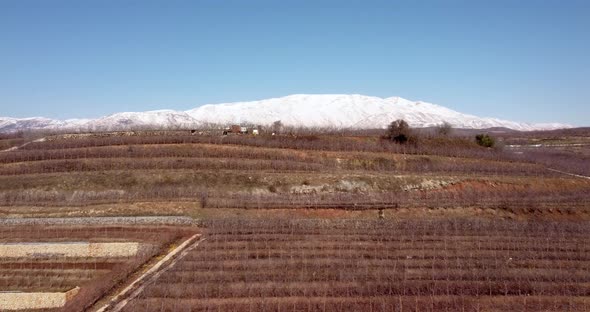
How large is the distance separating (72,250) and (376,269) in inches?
773

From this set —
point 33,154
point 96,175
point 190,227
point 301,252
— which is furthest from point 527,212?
point 33,154

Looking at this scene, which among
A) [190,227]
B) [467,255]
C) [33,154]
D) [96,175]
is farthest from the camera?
[33,154]

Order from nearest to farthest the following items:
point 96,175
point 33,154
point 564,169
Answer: point 96,175
point 33,154
point 564,169

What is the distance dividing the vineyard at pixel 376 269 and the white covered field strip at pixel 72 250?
4.96 m

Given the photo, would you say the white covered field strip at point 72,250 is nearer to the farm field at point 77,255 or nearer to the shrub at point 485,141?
the farm field at point 77,255

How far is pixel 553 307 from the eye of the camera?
73.7ft

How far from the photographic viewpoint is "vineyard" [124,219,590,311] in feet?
74.4

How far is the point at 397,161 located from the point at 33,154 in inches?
1912

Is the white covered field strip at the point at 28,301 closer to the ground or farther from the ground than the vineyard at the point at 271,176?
closer to the ground

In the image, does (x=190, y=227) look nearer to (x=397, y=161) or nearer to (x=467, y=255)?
(x=467, y=255)

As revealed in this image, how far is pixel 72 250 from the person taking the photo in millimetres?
30344

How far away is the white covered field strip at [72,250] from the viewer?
99.3ft

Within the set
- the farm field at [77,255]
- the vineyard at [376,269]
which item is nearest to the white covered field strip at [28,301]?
the farm field at [77,255]

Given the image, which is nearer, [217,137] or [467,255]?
[467,255]
